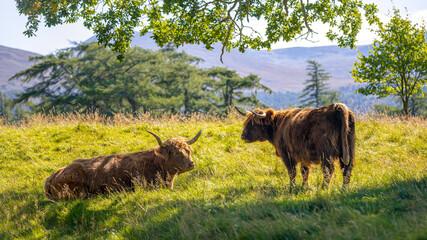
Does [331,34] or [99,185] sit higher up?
[331,34]

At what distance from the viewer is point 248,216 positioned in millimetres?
4445

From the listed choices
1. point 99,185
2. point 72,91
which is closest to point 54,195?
point 99,185

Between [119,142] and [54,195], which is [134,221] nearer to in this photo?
[54,195]

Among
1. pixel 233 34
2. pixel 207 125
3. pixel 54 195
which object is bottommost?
pixel 54 195

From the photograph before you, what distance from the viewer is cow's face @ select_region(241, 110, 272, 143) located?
854 centimetres

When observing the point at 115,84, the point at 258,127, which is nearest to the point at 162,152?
the point at 258,127

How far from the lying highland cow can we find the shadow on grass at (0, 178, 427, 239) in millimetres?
424

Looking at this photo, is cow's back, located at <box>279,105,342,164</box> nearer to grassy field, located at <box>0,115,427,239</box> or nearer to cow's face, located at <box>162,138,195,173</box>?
grassy field, located at <box>0,115,427,239</box>

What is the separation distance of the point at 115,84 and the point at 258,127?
141 feet

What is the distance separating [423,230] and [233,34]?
28.0ft

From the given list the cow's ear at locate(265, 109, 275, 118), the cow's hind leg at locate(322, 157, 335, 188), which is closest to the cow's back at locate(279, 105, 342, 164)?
the cow's hind leg at locate(322, 157, 335, 188)

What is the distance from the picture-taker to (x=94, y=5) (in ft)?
32.4

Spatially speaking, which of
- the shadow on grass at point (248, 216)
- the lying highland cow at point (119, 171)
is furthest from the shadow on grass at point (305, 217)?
the lying highland cow at point (119, 171)

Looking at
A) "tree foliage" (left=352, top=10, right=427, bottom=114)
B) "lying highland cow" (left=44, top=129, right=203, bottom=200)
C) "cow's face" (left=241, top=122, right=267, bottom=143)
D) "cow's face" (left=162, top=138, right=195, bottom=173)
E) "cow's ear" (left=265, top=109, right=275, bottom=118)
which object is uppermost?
"tree foliage" (left=352, top=10, right=427, bottom=114)
